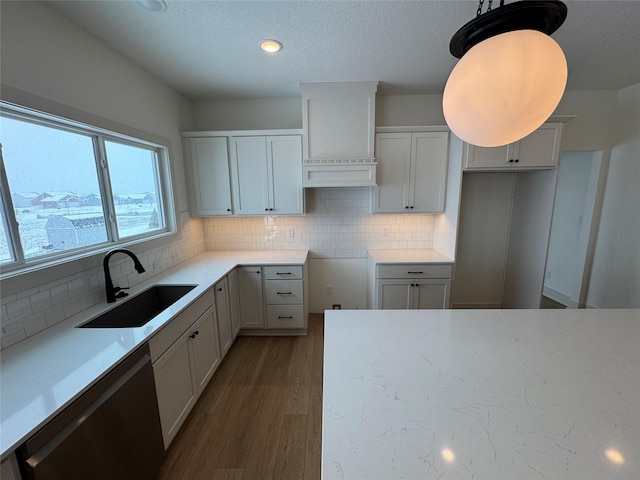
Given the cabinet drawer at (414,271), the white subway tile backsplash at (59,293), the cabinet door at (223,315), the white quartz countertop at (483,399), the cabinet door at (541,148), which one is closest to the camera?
the white quartz countertop at (483,399)

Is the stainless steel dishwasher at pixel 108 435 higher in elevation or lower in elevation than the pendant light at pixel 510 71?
lower

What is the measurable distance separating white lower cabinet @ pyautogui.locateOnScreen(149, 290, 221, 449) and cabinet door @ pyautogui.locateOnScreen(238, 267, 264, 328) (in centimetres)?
59

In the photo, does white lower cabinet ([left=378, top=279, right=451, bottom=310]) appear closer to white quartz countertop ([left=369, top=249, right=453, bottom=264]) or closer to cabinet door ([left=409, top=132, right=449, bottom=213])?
white quartz countertop ([left=369, top=249, right=453, bottom=264])

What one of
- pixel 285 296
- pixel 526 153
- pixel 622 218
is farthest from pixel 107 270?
pixel 622 218

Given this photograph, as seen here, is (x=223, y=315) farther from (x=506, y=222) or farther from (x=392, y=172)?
(x=506, y=222)

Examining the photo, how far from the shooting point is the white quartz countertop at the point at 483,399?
0.63 meters

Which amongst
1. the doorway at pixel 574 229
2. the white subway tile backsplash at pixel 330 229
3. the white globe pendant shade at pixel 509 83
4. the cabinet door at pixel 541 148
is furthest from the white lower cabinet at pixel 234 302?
the doorway at pixel 574 229

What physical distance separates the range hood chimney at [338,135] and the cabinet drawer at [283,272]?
2.95 feet

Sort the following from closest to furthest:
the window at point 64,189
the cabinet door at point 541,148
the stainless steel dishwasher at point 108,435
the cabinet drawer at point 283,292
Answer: the stainless steel dishwasher at point 108,435 < the window at point 64,189 < the cabinet door at point 541,148 < the cabinet drawer at point 283,292

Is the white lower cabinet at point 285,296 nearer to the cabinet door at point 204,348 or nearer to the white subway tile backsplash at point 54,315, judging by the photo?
the cabinet door at point 204,348

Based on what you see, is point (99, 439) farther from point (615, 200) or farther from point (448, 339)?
point (615, 200)

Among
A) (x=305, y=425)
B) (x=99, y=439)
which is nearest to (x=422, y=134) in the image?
(x=305, y=425)

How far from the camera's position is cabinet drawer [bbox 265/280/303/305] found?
2.77 metres

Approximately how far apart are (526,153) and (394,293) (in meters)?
1.85
